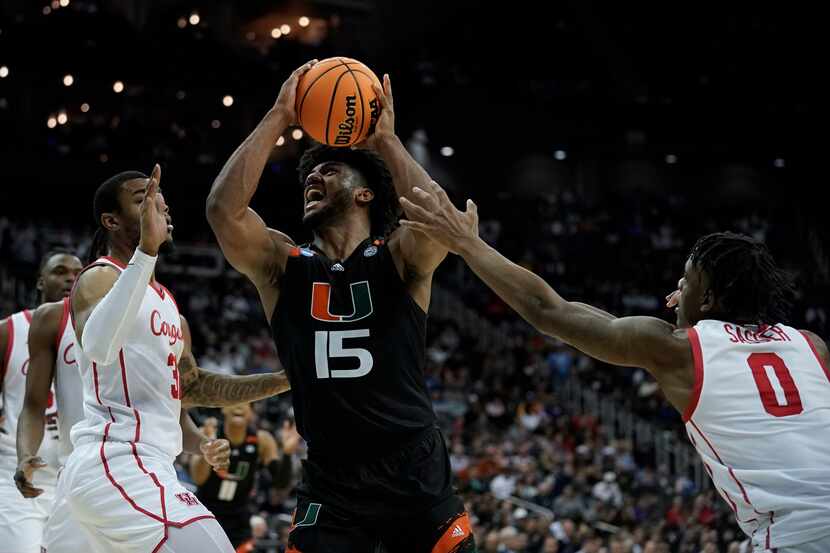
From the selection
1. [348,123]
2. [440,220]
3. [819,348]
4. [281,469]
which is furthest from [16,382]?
[819,348]

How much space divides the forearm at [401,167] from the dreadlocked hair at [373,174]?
0.30m

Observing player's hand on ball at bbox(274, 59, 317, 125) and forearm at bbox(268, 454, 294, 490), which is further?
forearm at bbox(268, 454, 294, 490)

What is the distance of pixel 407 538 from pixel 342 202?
145 centimetres

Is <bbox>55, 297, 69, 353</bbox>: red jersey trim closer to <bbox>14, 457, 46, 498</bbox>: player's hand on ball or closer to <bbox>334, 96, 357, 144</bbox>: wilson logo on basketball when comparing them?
<bbox>14, 457, 46, 498</bbox>: player's hand on ball

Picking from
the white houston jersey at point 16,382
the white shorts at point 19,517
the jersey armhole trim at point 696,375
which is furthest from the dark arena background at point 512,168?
the jersey armhole trim at point 696,375

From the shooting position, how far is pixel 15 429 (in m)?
6.19

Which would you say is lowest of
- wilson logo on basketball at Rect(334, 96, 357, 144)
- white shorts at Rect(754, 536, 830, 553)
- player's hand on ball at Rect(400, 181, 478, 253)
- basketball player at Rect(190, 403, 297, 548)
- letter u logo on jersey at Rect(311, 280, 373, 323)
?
basketball player at Rect(190, 403, 297, 548)

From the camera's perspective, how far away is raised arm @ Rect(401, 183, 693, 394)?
362 centimetres

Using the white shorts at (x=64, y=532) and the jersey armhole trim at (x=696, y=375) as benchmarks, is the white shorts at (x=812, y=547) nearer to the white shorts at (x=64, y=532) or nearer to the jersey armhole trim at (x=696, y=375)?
the jersey armhole trim at (x=696, y=375)

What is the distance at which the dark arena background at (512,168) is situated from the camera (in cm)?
1619

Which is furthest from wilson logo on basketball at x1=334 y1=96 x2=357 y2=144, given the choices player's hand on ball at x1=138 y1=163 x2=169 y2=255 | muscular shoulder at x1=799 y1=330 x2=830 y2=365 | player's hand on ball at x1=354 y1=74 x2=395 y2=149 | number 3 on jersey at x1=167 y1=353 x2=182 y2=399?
muscular shoulder at x1=799 y1=330 x2=830 y2=365

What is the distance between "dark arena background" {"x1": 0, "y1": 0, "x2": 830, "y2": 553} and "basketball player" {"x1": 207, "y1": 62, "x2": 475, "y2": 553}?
7.19 meters

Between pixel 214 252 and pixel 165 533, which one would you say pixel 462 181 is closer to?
pixel 214 252

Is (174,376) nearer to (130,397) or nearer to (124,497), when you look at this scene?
(130,397)
